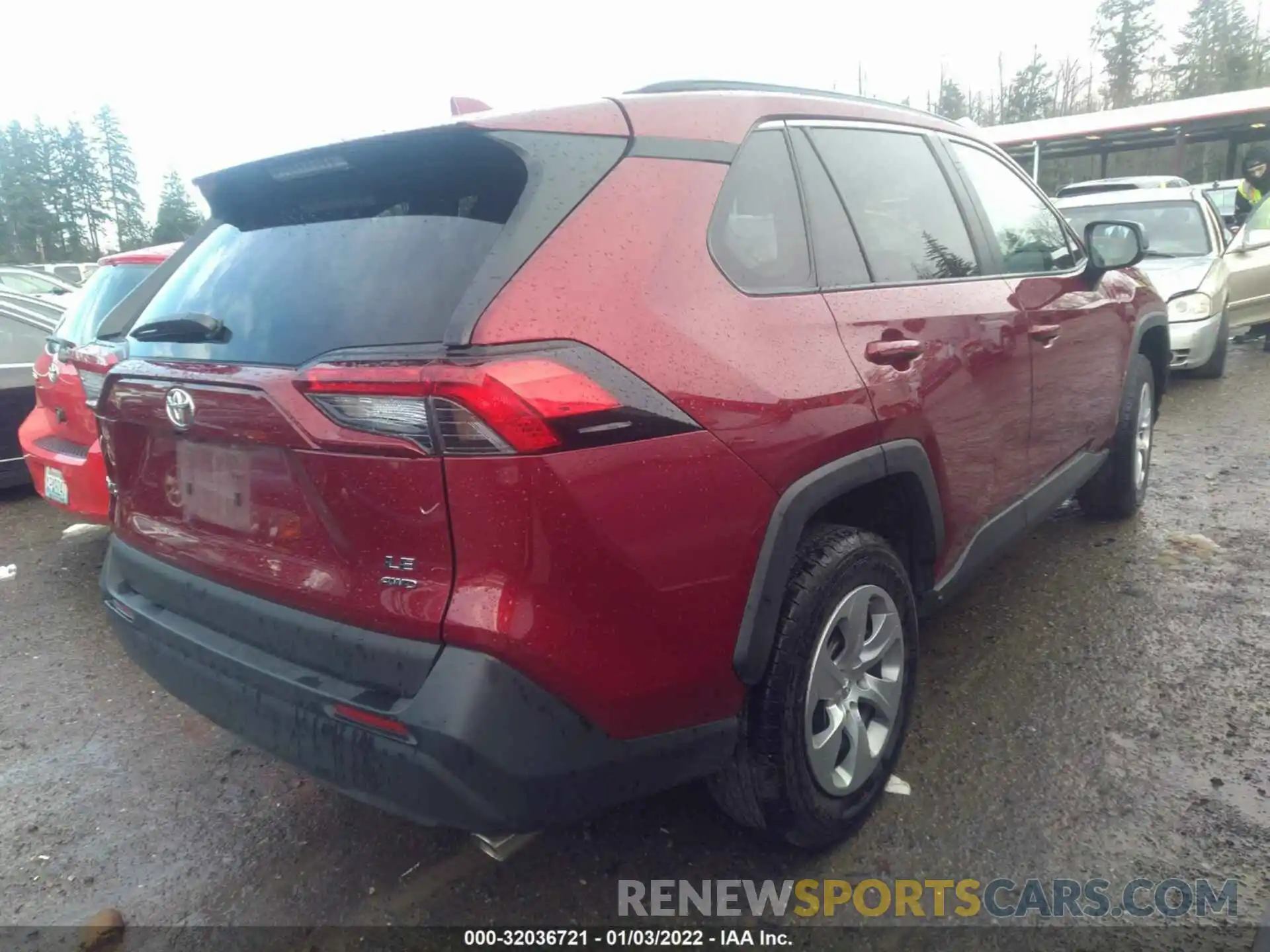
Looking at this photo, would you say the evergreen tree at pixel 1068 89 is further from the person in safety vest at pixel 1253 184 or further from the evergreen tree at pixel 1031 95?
the person in safety vest at pixel 1253 184

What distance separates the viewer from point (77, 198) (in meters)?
64.0

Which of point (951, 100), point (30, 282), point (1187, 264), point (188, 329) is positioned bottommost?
point (1187, 264)

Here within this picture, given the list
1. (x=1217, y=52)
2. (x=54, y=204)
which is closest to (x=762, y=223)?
(x=1217, y=52)

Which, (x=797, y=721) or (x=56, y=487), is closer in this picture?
(x=797, y=721)

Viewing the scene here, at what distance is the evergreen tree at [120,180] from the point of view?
66.3m

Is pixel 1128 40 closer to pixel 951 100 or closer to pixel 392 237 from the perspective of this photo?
pixel 951 100

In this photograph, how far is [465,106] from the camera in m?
2.10

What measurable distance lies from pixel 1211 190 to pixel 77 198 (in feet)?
230

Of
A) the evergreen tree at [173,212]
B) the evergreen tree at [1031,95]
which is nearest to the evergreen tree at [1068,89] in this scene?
the evergreen tree at [1031,95]

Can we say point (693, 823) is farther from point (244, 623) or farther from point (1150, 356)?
point (1150, 356)

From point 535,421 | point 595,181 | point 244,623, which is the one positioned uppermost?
point 595,181

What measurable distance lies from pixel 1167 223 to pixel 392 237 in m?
8.91

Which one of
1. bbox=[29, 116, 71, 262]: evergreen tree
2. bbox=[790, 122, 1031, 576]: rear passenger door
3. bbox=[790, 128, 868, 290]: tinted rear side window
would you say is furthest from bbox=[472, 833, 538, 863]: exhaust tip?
bbox=[29, 116, 71, 262]: evergreen tree

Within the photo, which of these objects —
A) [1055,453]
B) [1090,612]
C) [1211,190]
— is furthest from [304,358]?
[1211,190]
